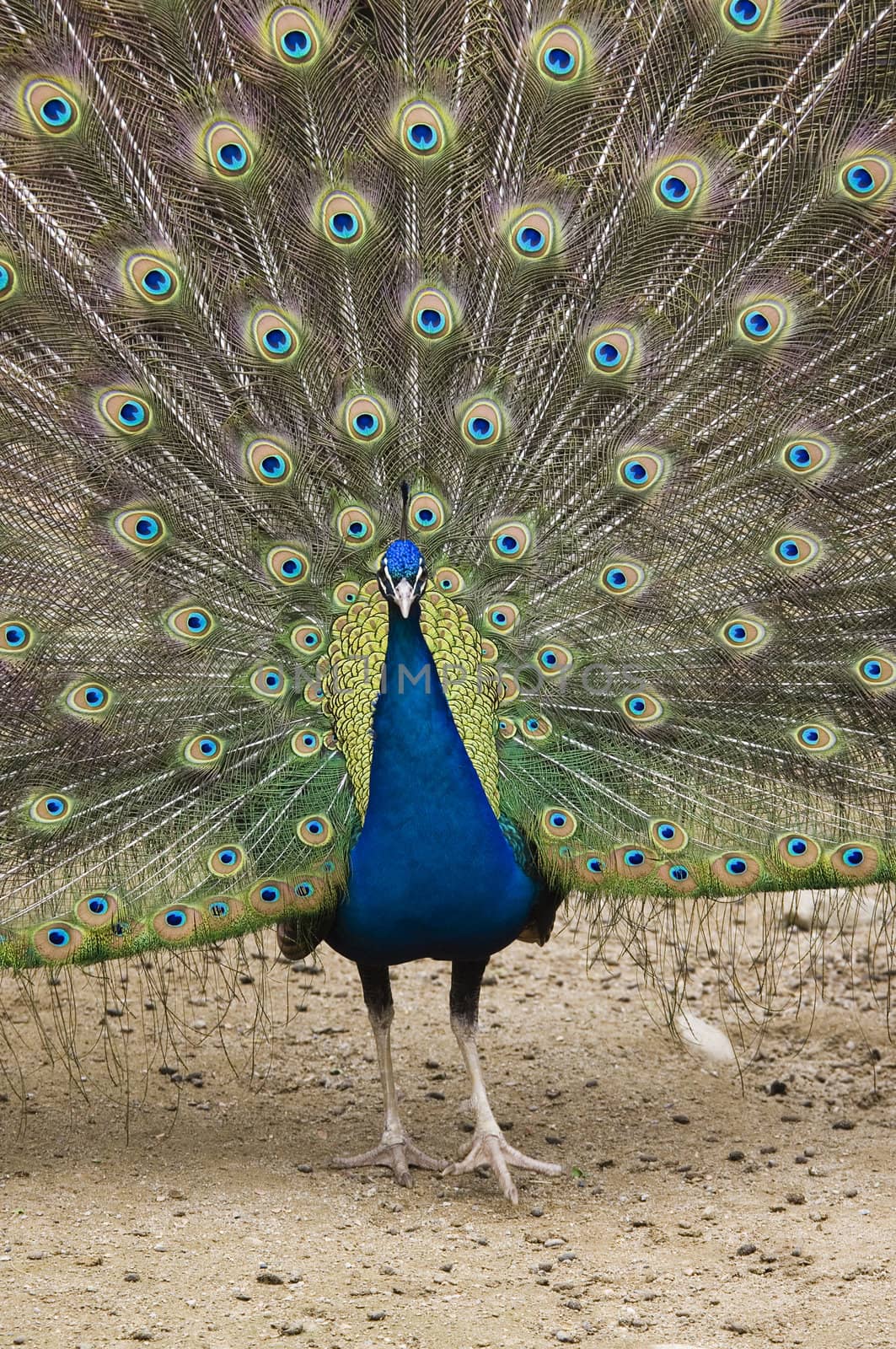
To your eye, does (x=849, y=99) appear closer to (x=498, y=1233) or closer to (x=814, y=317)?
(x=814, y=317)

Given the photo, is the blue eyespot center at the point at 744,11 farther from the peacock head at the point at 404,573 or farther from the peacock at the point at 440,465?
the peacock head at the point at 404,573

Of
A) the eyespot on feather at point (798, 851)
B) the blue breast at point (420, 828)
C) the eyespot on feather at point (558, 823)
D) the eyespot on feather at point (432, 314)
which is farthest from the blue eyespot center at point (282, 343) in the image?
the eyespot on feather at point (798, 851)

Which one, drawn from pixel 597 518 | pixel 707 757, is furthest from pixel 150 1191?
pixel 597 518

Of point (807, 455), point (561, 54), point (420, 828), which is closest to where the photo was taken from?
point (420, 828)

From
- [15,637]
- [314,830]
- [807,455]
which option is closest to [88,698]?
[15,637]

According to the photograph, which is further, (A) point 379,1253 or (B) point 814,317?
(B) point 814,317

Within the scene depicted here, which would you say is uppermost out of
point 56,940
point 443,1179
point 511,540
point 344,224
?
point 344,224

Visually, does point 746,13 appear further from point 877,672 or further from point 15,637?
point 15,637
